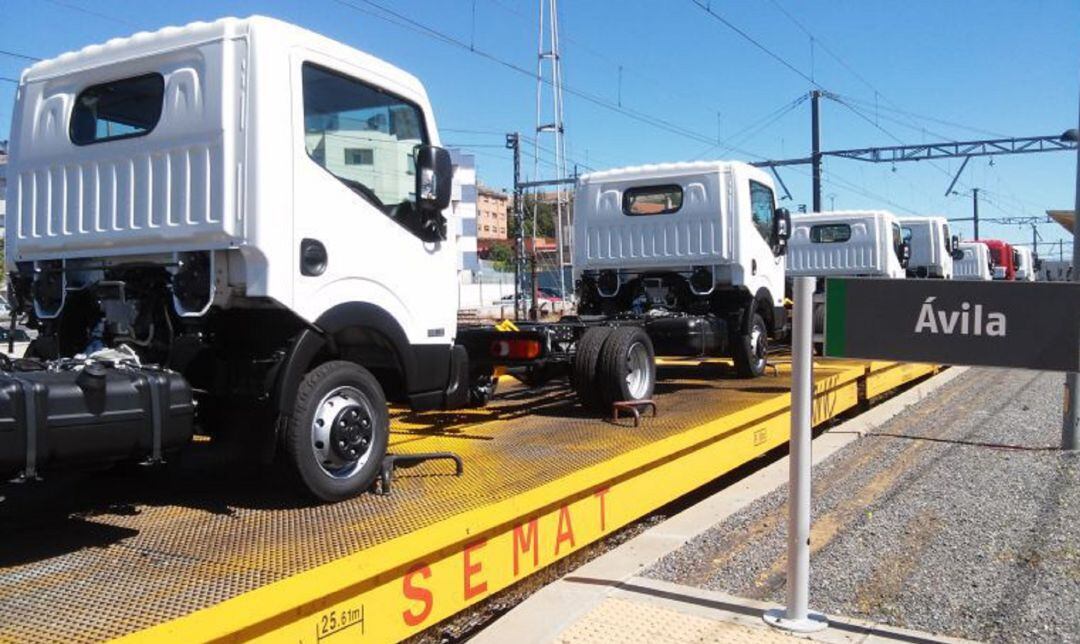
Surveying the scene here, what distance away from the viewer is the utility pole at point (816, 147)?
30.6 meters

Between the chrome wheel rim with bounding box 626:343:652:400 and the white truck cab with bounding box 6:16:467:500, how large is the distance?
8.49ft

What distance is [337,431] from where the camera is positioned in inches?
167

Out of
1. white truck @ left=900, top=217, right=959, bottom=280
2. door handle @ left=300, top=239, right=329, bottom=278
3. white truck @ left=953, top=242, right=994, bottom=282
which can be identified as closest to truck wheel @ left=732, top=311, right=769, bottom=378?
door handle @ left=300, top=239, right=329, bottom=278

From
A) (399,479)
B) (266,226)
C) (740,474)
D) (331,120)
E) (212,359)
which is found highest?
(331,120)

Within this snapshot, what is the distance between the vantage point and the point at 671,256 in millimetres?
9289

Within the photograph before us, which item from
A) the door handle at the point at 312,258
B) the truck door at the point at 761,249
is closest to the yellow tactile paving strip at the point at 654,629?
the door handle at the point at 312,258

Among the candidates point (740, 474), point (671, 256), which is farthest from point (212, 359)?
point (671, 256)

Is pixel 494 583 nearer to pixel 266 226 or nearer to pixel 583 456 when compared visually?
pixel 583 456

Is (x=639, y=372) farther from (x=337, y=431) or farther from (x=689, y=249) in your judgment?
(x=337, y=431)

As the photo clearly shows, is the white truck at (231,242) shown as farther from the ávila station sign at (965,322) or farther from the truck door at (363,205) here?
the ávila station sign at (965,322)

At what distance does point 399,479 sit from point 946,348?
2735mm

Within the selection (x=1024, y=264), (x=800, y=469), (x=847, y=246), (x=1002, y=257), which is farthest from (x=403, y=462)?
(x=1024, y=264)

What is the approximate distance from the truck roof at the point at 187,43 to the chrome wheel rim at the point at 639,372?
3.16 metres

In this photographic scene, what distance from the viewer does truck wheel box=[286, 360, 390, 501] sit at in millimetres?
4078
